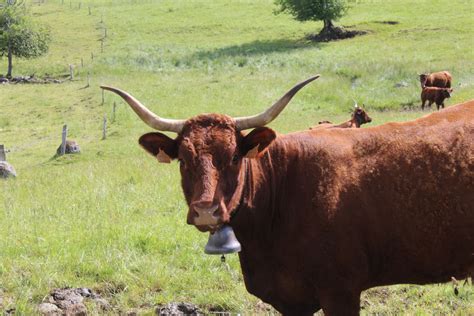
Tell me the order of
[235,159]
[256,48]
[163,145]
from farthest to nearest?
[256,48] → [163,145] → [235,159]

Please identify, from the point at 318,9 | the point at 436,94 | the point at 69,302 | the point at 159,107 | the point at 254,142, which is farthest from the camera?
the point at 318,9

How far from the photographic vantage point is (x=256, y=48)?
52562 mm

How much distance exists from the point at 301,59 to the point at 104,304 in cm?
4032

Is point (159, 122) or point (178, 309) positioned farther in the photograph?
point (178, 309)

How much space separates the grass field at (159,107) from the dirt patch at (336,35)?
152 centimetres

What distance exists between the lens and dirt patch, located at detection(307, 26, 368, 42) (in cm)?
5588

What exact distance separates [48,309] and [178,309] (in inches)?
52.7

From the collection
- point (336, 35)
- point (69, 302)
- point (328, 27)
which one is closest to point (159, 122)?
point (69, 302)

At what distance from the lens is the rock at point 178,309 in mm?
6273

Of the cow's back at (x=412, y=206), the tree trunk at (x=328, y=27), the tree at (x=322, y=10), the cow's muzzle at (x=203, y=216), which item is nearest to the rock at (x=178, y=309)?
the cow's back at (x=412, y=206)

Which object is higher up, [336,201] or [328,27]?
[336,201]

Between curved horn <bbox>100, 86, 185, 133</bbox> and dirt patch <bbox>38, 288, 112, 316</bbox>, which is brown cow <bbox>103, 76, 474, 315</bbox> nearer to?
curved horn <bbox>100, 86, 185, 133</bbox>

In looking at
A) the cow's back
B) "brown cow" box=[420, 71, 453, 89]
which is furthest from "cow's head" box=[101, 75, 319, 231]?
"brown cow" box=[420, 71, 453, 89]

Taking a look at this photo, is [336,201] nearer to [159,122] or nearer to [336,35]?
[159,122]
